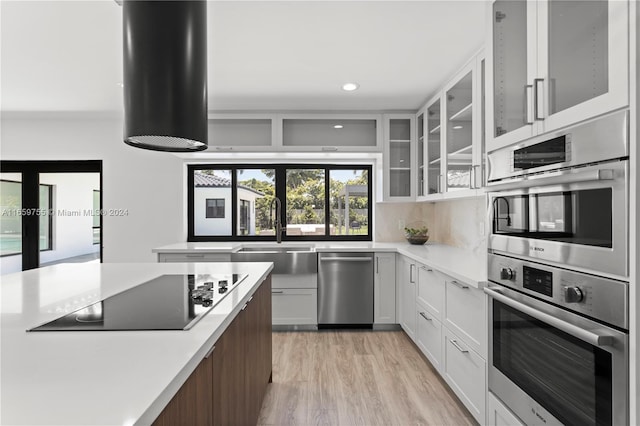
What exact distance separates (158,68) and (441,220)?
11.3ft

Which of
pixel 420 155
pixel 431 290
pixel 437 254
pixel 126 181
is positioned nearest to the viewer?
pixel 431 290

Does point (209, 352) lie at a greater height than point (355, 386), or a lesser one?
greater

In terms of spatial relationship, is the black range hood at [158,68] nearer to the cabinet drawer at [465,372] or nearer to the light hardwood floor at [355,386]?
the light hardwood floor at [355,386]

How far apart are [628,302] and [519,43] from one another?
1.14m

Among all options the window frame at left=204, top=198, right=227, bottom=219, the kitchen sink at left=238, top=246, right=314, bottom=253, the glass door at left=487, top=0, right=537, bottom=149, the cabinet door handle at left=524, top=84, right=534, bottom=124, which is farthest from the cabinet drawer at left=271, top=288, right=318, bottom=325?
the cabinet door handle at left=524, top=84, right=534, bottom=124

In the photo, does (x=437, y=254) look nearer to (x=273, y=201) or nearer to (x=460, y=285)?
(x=460, y=285)

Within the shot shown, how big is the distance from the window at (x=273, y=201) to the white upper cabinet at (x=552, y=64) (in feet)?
9.28

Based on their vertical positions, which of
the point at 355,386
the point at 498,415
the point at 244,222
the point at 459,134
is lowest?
the point at 355,386

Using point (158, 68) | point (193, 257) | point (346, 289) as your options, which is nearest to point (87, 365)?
point (158, 68)

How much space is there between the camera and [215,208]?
4.57 m

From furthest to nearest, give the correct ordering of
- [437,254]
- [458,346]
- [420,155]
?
[420,155] → [437,254] → [458,346]

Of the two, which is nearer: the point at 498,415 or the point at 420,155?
the point at 498,415

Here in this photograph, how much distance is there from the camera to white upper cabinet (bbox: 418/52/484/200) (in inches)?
100

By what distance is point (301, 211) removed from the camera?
15.0ft
